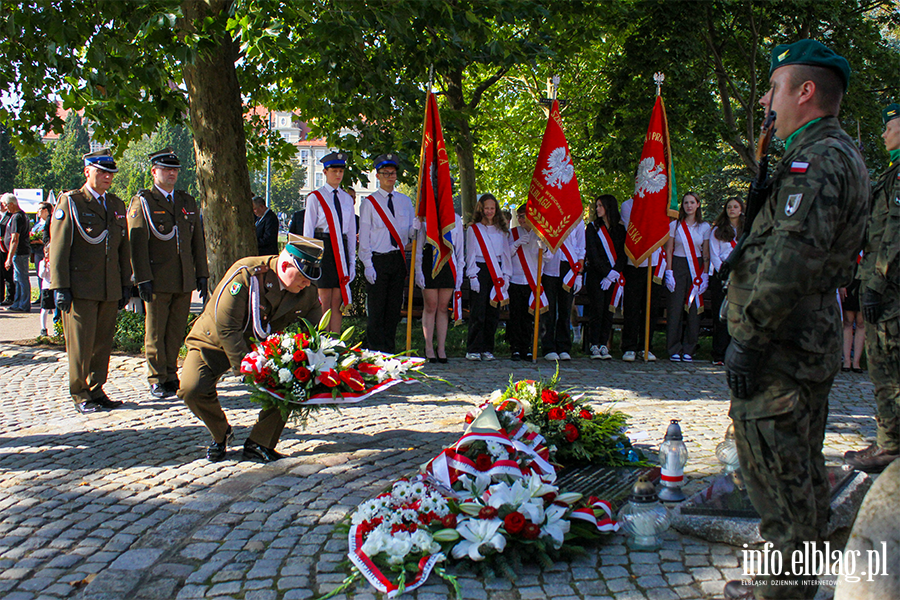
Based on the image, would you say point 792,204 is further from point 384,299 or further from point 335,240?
point 384,299

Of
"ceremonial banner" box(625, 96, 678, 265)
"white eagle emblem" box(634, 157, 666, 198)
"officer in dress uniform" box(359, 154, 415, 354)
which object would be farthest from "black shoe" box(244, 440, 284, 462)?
"white eagle emblem" box(634, 157, 666, 198)

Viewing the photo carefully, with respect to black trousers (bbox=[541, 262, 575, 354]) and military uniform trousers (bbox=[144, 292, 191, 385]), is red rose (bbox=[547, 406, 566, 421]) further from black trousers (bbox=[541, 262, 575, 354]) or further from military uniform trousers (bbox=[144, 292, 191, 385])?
black trousers (bbox=[541, 262, 575, 354])

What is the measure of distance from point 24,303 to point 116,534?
43.1 feet

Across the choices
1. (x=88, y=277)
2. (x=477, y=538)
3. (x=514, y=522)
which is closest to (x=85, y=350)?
(x=88, y=277)

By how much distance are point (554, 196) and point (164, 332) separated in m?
4.98

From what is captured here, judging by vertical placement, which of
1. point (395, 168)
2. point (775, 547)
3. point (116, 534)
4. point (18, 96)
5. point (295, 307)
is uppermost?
point (18, 96)

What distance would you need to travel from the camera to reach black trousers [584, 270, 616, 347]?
10.2 metres

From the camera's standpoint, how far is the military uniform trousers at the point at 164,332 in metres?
7.52

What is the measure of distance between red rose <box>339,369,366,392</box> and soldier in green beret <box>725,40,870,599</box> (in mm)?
2437

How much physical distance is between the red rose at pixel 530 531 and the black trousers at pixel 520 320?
6.38 m

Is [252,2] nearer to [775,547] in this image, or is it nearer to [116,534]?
[116,534]

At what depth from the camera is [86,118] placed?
329 inches

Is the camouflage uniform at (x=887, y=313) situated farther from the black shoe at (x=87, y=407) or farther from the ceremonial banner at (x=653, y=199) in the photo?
the black shoe at (x=87, y=407)

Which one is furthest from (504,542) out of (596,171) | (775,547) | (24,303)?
(596,171)
